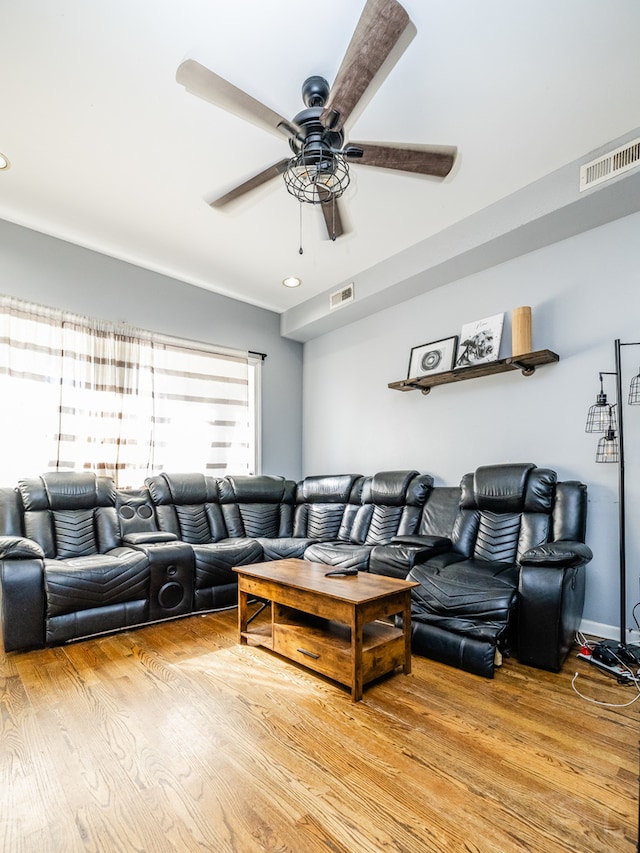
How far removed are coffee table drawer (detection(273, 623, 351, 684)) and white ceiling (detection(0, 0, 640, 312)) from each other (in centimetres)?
249

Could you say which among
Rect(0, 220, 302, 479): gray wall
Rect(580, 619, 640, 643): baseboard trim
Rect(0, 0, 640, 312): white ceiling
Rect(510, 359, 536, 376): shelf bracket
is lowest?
Rect(580, 619, 640, 643): baseboard trim

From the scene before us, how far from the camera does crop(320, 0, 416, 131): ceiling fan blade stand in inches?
61.6

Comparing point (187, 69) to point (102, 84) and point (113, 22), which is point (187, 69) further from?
point (102, 84)

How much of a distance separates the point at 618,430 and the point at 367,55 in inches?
96.8

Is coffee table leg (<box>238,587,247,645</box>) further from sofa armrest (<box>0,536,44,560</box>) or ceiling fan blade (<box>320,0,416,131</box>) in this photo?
ceiling fan blade (<box>320,0,416,131</box>)

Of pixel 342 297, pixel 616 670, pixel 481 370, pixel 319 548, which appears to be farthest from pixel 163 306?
pixel 616 670

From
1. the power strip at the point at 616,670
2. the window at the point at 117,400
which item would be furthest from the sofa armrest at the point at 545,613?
the window at the point at 117,400

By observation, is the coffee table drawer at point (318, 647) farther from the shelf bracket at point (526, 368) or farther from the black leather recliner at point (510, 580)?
the shelf bracket at point (526, 368)

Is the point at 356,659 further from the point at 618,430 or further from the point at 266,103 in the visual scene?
the point at 266,103

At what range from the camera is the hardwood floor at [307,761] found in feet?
4.28

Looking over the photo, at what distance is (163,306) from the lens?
176 inches

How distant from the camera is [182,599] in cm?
329

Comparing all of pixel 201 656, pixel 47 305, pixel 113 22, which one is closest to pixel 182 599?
pixel 201 656

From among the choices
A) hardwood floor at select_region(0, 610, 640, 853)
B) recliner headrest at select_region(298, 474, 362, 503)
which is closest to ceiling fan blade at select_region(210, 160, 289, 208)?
hardwood floor at select_region(0, 610, 640, 853)
